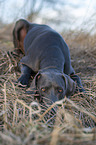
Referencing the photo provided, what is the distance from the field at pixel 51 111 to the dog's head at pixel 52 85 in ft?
0.42

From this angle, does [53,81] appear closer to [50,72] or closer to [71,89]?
[50,72]

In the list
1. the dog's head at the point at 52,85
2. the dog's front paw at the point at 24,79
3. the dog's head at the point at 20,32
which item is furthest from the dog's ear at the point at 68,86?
the dog's head at the point at 20,32

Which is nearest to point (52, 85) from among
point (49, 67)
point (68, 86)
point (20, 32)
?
point (68, 86)

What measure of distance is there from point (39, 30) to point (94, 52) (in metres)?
1.77

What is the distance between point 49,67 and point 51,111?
0.81 meters

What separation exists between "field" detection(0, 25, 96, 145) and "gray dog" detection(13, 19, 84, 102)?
0.16m

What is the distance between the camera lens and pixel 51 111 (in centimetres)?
208

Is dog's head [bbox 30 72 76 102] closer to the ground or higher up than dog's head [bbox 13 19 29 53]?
closer to the ground

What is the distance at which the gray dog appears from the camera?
90.8 inches

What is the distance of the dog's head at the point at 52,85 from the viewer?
7.47 ft

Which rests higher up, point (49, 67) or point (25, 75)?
point (49, 67)

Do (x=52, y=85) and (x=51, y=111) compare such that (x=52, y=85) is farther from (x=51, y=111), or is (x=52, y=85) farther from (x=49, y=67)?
(x=49, y=67)

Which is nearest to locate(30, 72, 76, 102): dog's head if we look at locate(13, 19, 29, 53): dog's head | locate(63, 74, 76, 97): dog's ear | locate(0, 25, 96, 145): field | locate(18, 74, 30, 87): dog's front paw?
locate(63, 74, 76, 97): dog's ear

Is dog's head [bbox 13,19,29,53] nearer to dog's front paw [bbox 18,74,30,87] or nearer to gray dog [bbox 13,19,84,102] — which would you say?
gray dog [bbox 13,19,84,102]
